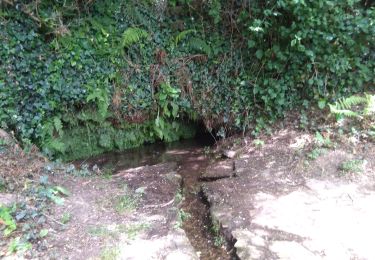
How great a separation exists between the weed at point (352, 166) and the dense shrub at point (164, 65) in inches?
67.2

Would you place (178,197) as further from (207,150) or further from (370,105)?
(370,105)

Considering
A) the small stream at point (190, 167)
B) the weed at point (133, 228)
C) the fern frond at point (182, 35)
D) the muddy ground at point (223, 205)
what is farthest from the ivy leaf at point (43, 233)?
the fern frond at point (182, 35)

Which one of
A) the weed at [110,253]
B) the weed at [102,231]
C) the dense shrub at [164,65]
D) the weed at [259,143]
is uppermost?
the dense shrub at [164,65]

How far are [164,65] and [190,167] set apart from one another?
7.40 feet

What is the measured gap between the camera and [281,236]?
4.58 m

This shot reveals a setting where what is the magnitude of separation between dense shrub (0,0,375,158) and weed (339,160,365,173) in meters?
1.71

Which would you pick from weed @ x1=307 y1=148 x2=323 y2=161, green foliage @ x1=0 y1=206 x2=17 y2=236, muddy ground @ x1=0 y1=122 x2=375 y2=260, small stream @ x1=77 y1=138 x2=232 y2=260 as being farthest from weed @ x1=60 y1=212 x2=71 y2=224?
weed @ x1=307 y1=148 x2=323 y2=161

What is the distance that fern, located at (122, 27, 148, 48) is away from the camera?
711cm

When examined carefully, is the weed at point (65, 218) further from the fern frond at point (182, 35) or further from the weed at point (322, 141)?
the weed at point (322, 141)

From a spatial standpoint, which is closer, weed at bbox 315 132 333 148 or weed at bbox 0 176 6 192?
weed at bbox 0 176 6 192

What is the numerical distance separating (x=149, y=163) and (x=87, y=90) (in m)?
1.97

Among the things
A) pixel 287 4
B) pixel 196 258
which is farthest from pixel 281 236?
pixel 287 4

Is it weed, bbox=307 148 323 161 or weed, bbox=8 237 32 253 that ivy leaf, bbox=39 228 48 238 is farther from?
weed, bbox=307 148 323 161

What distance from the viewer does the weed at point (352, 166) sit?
229 inches
